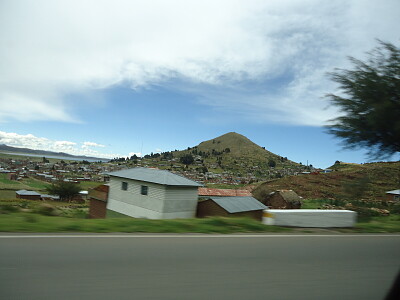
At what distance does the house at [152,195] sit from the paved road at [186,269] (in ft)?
52.4

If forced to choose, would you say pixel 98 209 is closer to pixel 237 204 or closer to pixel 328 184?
pixel 237 204

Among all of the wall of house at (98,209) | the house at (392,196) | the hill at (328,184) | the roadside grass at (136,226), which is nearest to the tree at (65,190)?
the wall of house at (98,209)

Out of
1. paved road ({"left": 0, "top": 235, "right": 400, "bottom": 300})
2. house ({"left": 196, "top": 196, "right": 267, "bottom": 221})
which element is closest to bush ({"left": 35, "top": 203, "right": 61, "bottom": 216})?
paved road ({"left": 0, "top": 235, "right": 400, "bottom": 300})

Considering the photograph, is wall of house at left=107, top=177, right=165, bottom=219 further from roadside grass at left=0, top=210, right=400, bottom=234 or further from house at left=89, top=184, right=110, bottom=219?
roadside grass at left=0, top=210, right=400, bottom=234

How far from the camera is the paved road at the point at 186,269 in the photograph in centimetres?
318

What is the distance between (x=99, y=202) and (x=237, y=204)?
13288 mm

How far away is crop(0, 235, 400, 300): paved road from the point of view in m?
3.18

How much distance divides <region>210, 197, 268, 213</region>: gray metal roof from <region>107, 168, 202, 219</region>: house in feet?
8.15

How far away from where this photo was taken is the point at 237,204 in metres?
20.6

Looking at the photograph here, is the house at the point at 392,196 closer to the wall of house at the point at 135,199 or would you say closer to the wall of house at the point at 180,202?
the wall of house at the point at 180,202

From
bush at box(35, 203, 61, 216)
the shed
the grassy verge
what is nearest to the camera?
the grassy verge

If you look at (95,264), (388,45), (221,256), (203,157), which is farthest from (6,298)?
(203,157)

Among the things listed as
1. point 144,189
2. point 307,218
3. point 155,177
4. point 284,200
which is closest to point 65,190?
point 144,189

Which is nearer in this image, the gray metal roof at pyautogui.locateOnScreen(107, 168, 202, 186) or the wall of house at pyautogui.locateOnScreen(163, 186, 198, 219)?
the wall of house at pyautogui.locateOnScreen(163, 186, 198, 219)
